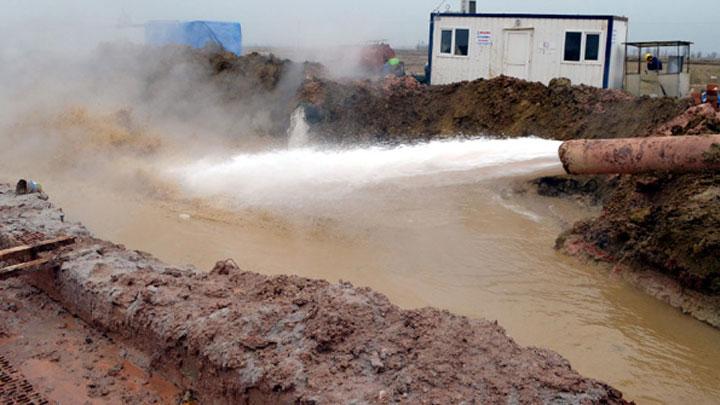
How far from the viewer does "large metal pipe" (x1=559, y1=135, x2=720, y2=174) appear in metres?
7.11

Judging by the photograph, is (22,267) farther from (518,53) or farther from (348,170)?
(518,53)

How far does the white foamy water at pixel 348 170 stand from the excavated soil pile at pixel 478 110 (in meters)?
1.99

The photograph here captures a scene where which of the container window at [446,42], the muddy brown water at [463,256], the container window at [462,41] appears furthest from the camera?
the container window at [446,42]

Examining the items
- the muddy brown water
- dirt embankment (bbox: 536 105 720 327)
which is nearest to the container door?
the muddy brown water

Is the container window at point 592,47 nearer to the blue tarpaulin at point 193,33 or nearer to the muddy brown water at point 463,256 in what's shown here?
the muddy brown water at point 463,256

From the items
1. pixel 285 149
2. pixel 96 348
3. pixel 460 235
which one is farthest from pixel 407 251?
pixel 285 149

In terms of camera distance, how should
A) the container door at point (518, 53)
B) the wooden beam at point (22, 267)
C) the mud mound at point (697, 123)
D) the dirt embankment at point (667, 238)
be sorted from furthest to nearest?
1. the container door at point (518, 53)
2. the mud mound at point (697, 123)
3. the dirt embankment at point (667, 238)
4. the wooden beam at point (22, 267)

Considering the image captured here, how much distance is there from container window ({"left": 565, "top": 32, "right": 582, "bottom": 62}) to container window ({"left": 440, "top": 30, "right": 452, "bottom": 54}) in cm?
349

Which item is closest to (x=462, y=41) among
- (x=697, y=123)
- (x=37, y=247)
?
(x=697, y=123)

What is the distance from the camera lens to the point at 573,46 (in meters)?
18.3

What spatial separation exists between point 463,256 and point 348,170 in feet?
11.3

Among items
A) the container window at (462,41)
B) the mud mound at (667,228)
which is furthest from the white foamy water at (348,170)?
the container window at (462,41)

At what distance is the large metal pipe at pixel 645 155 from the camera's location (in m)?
7.11

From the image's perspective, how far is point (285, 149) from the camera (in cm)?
1700
